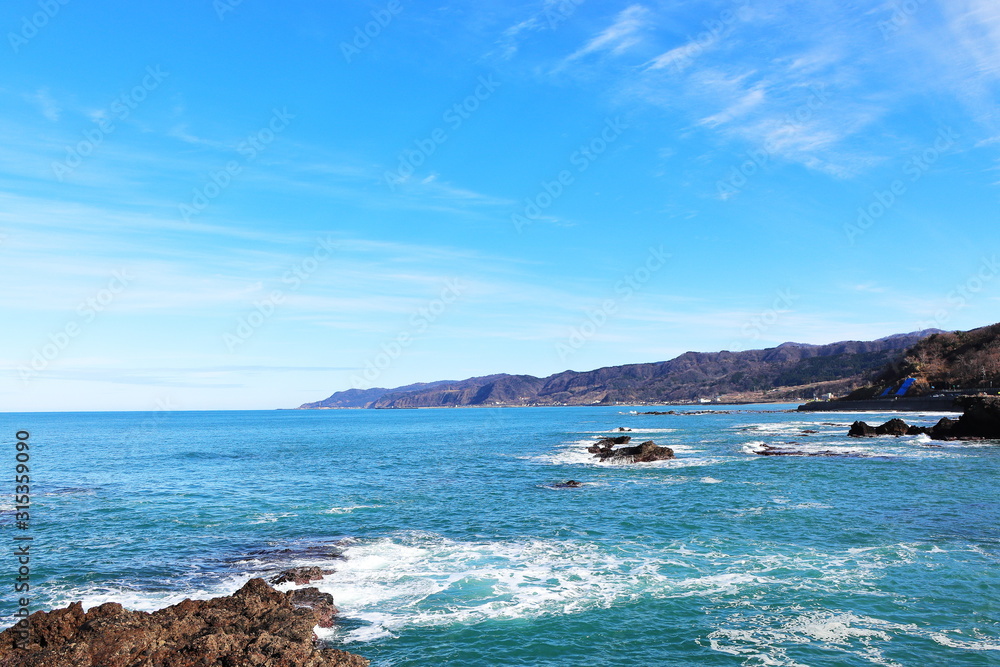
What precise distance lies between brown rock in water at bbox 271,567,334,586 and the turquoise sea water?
23.3 inches

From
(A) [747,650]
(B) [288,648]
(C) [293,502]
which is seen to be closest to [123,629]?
(B) [288,648]

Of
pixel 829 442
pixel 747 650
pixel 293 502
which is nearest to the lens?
pixel 747 650

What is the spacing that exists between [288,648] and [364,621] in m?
4.30

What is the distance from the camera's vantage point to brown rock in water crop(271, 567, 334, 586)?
21139 millimetres

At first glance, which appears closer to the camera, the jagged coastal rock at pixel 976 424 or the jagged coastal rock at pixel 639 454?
the jagged coastal rock at pixel 639 454

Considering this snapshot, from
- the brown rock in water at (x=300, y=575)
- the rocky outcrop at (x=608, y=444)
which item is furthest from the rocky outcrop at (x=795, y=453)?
the brown rock in water at (x=300, y=575)

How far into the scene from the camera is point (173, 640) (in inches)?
560

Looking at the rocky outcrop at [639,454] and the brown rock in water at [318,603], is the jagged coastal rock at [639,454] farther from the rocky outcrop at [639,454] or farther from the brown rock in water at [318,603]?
the brown rock in water at [318,603]

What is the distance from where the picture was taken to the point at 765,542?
25766 millimetres

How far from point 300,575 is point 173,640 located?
24.9ft

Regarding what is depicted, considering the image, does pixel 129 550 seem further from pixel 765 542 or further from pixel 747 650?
pixel 765 542

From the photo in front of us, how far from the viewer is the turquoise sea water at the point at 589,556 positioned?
16.1 m

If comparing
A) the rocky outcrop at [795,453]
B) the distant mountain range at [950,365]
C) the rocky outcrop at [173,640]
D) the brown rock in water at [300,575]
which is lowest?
the rocky outcrop at [795,453]

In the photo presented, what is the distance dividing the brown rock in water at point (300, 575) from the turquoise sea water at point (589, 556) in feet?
1.95
